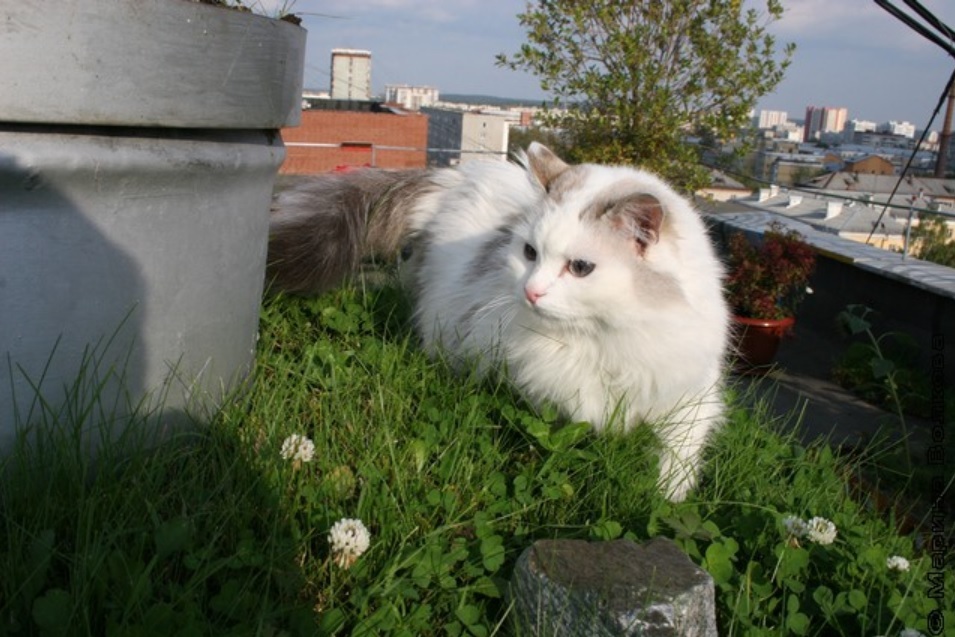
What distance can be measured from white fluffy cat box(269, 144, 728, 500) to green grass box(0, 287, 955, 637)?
4.6 inches

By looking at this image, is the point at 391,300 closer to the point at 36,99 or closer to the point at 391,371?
the point at 391,371

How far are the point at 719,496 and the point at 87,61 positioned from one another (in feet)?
6.61

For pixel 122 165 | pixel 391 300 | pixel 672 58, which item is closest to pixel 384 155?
pixel 672 58

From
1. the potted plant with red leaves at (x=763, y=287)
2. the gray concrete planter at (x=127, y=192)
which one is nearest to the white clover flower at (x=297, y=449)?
the gray concrete planter at (x=127, y=192)

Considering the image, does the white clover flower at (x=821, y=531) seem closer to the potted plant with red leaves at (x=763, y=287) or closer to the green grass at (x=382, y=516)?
the green grass at (x=382, y=516)

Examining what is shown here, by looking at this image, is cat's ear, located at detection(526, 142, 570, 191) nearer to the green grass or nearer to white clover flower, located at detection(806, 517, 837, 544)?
the green grass

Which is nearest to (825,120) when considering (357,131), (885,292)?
(357,131)

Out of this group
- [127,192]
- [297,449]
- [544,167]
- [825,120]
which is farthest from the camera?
[825,120]

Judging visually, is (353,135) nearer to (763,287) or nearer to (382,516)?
(763,287)

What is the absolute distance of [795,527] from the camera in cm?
206

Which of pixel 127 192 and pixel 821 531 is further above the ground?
pixel 127 192

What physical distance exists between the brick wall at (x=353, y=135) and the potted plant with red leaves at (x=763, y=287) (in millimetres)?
11401

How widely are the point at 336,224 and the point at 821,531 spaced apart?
2021 millimetres

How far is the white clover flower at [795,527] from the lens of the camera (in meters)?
2.06
